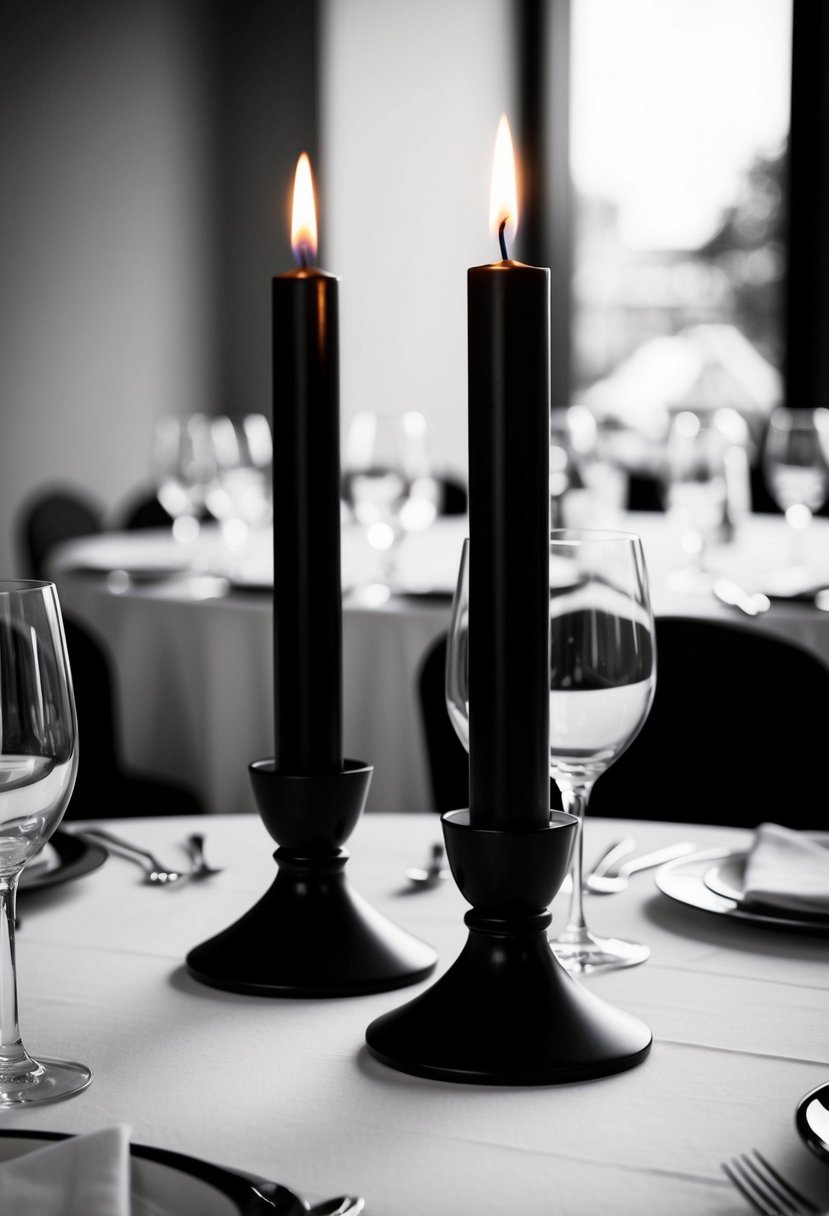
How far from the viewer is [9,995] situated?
0.65 metres

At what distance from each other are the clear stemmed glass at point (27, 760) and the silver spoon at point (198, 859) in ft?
1.10

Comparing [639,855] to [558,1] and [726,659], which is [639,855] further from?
[558,1]

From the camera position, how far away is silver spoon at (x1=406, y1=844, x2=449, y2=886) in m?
0.98

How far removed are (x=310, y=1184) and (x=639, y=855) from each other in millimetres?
524

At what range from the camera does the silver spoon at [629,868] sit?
96cm

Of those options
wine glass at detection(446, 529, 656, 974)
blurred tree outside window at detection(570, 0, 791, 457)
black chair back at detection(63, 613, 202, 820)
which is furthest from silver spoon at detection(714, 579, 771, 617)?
blurred tree outside window at detection(570, 0, 791, 457)

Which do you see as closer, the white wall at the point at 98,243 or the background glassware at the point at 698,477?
the background glassware at the point at 698,477

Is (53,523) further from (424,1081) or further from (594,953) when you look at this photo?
(424,1081)

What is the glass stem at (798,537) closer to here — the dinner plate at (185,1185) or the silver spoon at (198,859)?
the silver spoon at (198,859)

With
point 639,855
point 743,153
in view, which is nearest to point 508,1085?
point 639,855

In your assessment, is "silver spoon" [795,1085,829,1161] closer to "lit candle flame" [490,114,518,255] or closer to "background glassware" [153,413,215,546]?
"lit candle flame" [490,114,518,255]

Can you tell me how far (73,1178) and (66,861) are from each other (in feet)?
1.68

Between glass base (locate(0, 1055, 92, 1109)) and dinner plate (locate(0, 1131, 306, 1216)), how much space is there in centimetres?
8

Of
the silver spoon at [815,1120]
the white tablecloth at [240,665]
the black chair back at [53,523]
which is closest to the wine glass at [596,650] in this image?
→ the silver spoon at [815,1120]
